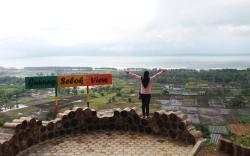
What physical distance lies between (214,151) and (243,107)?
60.6 m

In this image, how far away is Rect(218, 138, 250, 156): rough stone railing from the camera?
6.37 metres

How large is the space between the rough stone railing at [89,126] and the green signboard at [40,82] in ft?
2.76

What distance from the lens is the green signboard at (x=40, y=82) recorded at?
7.55 meters

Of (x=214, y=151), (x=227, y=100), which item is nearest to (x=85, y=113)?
(x=214, y=151)

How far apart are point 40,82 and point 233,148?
4.94 m

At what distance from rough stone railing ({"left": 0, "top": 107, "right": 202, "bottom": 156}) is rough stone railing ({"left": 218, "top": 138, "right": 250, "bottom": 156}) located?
0.58m

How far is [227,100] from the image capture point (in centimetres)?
6950

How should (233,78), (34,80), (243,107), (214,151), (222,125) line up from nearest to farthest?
1. (214,151)
2. (34,80)
3. (222,125)
4. (243,107)
5. (233,78)

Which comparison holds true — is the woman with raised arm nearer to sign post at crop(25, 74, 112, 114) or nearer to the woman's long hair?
the woman's long hair

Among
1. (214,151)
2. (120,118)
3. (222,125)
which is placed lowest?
(222,125)

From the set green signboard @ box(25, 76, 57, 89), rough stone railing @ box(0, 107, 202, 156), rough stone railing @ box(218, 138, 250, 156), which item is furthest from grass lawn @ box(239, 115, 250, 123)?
green signboard @ box(25, 76, 57, 89)

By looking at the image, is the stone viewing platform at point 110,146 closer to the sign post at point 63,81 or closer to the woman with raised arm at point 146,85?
the woman with raised arm at point 146,85

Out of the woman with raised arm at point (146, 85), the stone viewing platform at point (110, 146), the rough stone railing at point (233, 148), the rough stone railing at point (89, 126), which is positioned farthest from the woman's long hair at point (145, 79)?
the rough stone railing at point (233, 148)

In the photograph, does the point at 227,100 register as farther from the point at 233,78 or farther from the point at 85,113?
the point at 85,113
